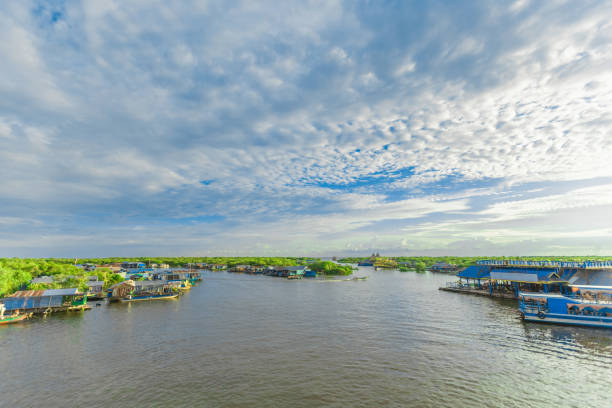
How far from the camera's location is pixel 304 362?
26516 millimetres

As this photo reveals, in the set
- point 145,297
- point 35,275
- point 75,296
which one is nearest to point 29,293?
point 75,296

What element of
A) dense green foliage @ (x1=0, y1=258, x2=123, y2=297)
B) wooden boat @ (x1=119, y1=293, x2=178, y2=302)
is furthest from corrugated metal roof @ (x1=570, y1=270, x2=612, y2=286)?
dense green foliage @ (x1=0, y1=258, x2=123, y2=297)

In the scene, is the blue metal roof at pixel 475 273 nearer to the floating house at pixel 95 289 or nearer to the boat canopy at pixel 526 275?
the boat canopy at pixel 526 275

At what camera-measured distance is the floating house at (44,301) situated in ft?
151

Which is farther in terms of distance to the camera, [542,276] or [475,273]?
[475,273]

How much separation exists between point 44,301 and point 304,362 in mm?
51860

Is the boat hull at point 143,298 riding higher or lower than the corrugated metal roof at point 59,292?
lower

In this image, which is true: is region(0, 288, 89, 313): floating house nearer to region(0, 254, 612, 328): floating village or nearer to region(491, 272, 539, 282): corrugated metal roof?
region(0, 254, 612, 328): floating village

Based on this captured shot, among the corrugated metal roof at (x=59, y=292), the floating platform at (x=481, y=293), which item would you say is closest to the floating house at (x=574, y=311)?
the floating platform at (x=481, y=293)

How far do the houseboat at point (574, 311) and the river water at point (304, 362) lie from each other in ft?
4.46

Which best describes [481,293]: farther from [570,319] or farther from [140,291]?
[140,291]

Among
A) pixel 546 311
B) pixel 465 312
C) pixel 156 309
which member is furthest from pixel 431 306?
pixel 156 309

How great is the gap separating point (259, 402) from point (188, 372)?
8.65 meters

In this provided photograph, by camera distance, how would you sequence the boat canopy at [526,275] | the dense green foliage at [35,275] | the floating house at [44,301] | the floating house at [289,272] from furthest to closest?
the floating house at [289,272] < the boat canopy at [526,275] < the dense green foliage at [35,275] < the floating house at [44,301]
